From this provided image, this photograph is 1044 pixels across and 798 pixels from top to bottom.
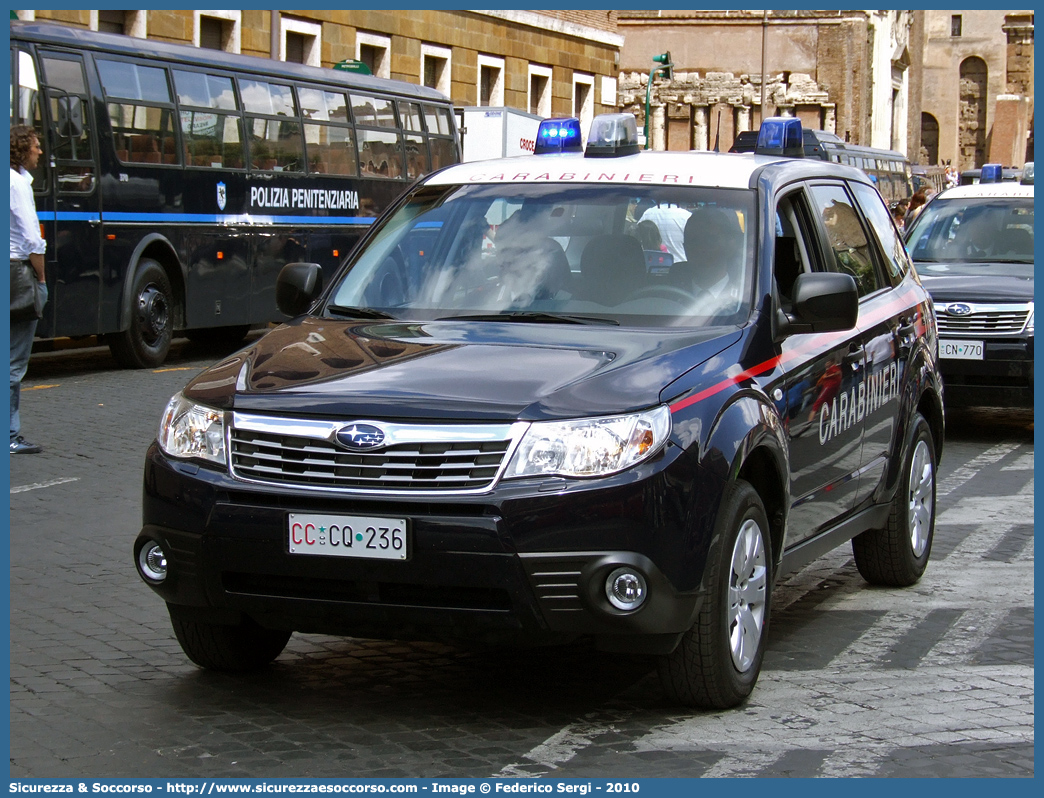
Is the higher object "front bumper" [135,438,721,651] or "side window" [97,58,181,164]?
"side window" [97,58,181,164]

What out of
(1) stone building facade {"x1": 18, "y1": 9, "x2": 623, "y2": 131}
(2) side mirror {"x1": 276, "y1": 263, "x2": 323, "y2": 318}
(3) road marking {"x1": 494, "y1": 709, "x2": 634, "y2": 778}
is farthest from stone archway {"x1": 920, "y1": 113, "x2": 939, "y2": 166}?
(3) road marking {"x1": 494, "y1": 709, "x2": 634, "y2": 778}

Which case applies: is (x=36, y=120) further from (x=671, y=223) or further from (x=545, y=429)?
(x=545, y=429)

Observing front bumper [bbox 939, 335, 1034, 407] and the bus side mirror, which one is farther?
the bus side mirror

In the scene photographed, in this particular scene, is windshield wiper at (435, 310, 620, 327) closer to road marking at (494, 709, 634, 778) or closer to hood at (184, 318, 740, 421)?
hood at (184, 318, 740, 421)

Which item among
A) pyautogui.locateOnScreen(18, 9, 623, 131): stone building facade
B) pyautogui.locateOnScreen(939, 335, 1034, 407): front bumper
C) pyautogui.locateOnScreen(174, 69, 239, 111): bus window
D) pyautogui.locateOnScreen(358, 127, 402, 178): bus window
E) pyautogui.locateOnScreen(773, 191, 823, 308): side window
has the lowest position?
pyautogui.locateOnScreen(939, 335, 1034, 407): front bumper

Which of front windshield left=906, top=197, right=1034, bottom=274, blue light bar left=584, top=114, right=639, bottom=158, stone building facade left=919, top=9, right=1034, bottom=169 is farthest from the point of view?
stone building facade left=919, top=9, right=1034, bottom=169

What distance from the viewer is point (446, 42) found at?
36781mm

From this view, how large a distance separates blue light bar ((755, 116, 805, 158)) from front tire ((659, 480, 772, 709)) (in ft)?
7.91

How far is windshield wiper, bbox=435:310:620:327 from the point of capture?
5770 millimetres

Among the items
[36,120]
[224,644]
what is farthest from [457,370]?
[36,120]

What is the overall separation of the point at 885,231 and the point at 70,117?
416 inches

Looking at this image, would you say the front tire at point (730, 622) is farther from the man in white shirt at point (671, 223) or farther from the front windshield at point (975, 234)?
the front windshield at point (975, 234)

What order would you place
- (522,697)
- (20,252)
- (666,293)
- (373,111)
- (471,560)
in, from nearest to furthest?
(471,560) → (522,697) → (666,293) → (20,252) → (373,111)

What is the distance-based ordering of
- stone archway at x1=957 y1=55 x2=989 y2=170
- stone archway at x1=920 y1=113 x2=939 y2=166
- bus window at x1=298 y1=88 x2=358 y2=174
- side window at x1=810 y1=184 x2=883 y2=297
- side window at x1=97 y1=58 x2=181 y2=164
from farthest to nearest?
stone archway at x1=920 y1=113 x2=939 y2=166 < stone archway at x1=957 y1=55 x2=989 y2=170 < bus window at x1=298 y1=88 x2=358 y2=174 < side window at x1=97 y1=58 x2=181 y2=164 < side window at x1=810 y1=184 x2=883 y2=297
